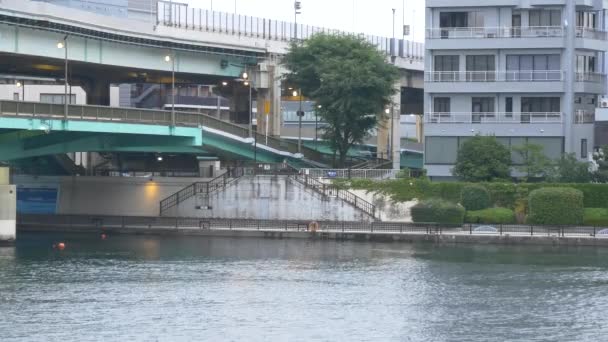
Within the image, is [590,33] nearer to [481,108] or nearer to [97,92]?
[481,108]

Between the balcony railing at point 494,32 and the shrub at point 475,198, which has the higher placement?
the balcony railing at point 494,32

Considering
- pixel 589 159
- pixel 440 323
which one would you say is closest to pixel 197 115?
pixel 589 159

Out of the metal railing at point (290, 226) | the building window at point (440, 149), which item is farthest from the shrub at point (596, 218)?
the building window at point (440, 149)

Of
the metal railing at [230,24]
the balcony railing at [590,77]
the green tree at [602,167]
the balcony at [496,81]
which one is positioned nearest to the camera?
the green tree at [602,167]

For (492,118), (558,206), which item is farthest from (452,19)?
(558,206)

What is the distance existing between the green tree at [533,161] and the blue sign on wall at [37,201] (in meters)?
34.5

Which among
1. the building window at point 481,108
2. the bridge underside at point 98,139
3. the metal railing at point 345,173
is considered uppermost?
the building window at point 481,108

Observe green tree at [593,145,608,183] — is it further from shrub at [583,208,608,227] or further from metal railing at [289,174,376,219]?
metal railing at [289,174,376,219]

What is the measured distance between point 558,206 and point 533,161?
797 centimetres

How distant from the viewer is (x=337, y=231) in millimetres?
94312

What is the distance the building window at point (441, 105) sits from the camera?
10725 centimetres

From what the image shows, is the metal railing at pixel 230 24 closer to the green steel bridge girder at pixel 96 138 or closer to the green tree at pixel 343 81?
the green tree at pixel 343 81

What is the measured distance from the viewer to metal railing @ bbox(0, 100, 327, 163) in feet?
286

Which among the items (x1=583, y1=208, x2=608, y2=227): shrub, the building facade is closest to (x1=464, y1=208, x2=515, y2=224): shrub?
(x1=583, y1=208, x2=608, y2=227): shrub
